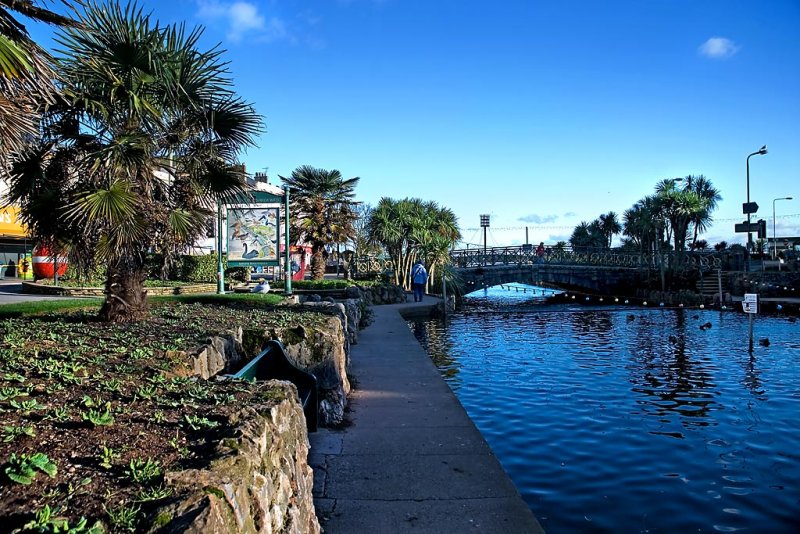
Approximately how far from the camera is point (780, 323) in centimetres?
2227

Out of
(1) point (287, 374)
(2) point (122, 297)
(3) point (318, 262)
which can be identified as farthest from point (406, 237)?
(1) point (287, 374)

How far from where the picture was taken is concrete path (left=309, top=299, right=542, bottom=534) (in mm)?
4594

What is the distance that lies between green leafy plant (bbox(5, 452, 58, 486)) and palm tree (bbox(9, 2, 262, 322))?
578 cm

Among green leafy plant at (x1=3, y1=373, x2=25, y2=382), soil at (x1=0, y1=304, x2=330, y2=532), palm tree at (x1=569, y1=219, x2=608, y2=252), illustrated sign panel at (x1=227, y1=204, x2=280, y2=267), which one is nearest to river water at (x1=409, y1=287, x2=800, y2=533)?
soil at (x1=0, y1=304, x2=330, y2=532)

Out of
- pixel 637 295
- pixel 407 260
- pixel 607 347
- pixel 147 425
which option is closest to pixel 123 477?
pixel 147 425

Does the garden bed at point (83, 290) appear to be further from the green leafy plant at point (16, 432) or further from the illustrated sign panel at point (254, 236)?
the green leafy plant at point (16, 432)

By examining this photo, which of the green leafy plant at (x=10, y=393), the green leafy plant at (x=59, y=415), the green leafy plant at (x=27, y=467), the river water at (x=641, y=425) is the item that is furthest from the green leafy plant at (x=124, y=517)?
the river water at (x=641, y=425)

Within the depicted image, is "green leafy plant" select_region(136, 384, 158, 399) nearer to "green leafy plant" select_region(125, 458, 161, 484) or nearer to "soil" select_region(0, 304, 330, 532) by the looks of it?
"soil" select_region(0, 304, 330, 532)

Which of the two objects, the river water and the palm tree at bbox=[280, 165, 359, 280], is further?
the palm tree at bbox=[280, 165, 359, 280]

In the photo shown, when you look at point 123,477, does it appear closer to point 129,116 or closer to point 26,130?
point 26,130

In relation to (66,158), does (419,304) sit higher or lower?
lower

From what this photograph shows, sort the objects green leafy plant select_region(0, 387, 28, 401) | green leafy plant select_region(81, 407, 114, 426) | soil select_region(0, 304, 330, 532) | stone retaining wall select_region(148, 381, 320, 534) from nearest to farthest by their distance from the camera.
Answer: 1. stone retaining wall select_region(148, 381, 320, 534)
2. soil select_region(0, 304, 330, 532)
3. green leafy plant select_region(81, 407, 114, 426)
4. green leafy plant select_region(0, 387, 28, 401)

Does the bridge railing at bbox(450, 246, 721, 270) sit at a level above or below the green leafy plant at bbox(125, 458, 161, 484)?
above

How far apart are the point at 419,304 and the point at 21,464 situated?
78.4ft
